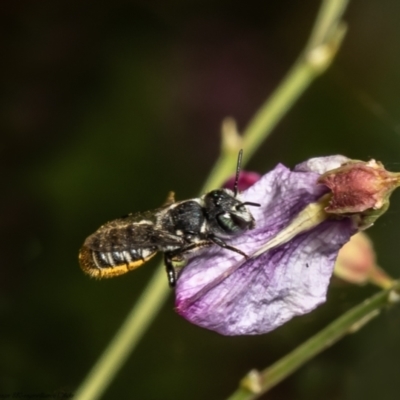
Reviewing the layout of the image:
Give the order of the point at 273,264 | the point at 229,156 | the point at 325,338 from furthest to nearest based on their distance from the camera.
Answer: the point at 229,156 < the point at 325,338 < the point at 273,264

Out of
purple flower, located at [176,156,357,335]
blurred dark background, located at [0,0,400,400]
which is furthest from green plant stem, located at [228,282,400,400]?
blurred dark background, located at [0,0,400,400]

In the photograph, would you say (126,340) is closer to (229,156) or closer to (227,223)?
(229,156)

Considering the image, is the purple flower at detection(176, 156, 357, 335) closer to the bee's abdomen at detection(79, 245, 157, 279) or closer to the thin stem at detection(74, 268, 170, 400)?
the bee's abdomen at detection(79, 245, 157, 279)

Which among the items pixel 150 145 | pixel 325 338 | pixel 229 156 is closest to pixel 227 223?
pixel 325 338

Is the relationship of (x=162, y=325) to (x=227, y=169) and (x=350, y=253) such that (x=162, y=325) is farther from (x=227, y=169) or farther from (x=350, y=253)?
(x=350, y=253)

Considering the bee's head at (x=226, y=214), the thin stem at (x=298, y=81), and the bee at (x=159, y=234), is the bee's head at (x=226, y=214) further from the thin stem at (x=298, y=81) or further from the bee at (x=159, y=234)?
the thin stem at (x=298, y=81)
